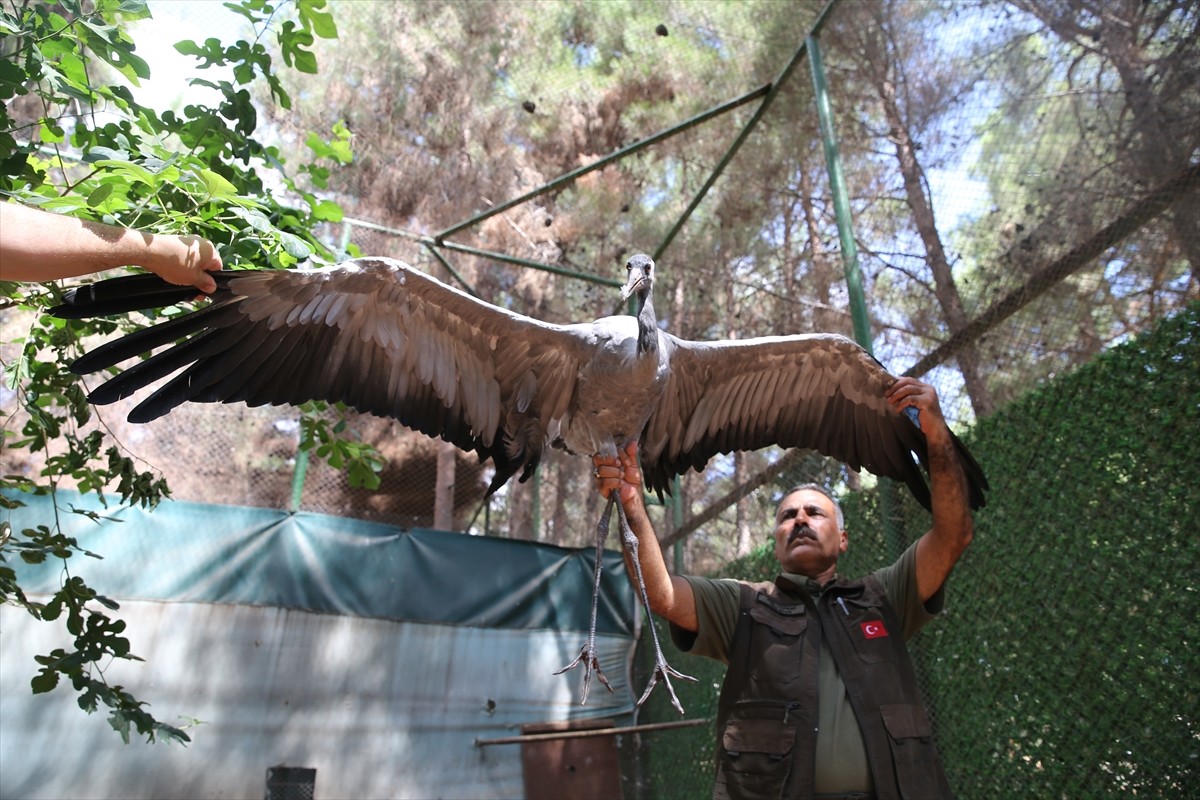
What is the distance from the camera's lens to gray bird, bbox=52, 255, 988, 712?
2.53 m

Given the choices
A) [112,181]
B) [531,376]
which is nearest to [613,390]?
[531,376]

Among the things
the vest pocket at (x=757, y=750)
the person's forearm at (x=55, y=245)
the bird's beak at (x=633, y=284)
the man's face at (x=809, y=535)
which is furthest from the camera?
the bird's beak at (x=633, y=284)

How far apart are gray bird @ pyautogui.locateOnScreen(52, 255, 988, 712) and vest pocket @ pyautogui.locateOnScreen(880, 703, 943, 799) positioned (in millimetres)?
639

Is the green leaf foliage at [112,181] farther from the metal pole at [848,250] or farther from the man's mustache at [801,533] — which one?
the metal pole at [848,250]

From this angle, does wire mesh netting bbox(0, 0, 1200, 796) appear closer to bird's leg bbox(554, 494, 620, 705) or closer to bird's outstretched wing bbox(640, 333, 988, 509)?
bird's outstretched wing bbox(640, 333, 988, 509)

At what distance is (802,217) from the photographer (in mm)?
4934

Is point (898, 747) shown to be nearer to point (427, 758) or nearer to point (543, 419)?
point (543, 419)

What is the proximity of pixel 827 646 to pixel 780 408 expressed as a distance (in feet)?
3.33

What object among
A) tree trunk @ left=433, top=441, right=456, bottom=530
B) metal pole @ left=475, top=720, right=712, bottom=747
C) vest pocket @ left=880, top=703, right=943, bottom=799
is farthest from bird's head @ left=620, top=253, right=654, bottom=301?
tree trunk @ left=433, top=441, right=456, bottom=530

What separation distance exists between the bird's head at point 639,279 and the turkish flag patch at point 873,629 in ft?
4.20

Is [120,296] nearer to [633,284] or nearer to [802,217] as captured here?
[633,284]

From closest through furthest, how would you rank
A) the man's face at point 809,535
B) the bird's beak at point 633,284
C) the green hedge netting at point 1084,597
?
the green hedge netting at point 1084,597
the man's face at point 809,535
the bird's beak at point 633,284

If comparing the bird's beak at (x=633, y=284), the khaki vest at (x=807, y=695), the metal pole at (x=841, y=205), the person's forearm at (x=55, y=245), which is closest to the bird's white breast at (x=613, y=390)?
the bird's beak at (x=633, y=284)

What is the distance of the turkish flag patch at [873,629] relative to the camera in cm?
248
